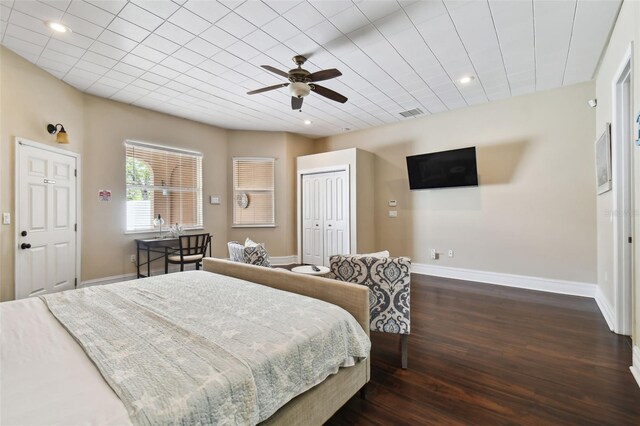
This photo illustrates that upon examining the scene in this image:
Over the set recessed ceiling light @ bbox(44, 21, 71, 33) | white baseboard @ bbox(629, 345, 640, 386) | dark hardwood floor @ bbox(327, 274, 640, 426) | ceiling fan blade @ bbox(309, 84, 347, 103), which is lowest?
dark hardwood floor @ bbox(327, 274, 640, 426)

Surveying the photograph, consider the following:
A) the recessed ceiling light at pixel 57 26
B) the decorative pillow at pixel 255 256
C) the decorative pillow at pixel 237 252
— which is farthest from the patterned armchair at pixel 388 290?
the recessed ceiling light at pixel 57 26

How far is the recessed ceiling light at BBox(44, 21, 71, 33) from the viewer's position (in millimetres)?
2711

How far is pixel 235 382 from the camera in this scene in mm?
1046

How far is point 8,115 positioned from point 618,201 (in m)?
6.38

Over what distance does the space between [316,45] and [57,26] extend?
2505 millimetres

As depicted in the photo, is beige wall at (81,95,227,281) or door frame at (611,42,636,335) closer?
door frame at (611,42,636,335)

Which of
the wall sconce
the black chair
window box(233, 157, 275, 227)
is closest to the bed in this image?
the black chair

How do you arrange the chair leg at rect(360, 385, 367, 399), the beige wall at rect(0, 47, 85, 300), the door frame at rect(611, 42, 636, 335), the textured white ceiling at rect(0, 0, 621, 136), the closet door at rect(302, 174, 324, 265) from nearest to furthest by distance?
the chair leg at rect(360, 385, 367, 399) < the textured white ceiling at rect(0, 0, 621, 136) < the door frame at rect(611, 42, 636, 335) < the beige wall at rect(0, 47, 85, 300) < the closet door at rect(302, 174, 324, 265)

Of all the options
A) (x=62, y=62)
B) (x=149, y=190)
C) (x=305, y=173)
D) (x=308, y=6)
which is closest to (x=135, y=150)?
(x=149, y=190)

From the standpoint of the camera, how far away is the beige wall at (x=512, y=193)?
13.2 ft

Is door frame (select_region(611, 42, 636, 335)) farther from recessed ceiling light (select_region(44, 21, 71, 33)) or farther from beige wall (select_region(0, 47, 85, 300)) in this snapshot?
beige wall (select_region(0, 47, 85, 300))

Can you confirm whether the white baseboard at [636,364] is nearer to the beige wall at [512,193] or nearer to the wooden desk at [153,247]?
the beige wall at [512,193]

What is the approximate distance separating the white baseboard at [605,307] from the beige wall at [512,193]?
1.16ft

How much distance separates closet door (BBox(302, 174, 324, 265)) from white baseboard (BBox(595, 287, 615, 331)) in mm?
4289
